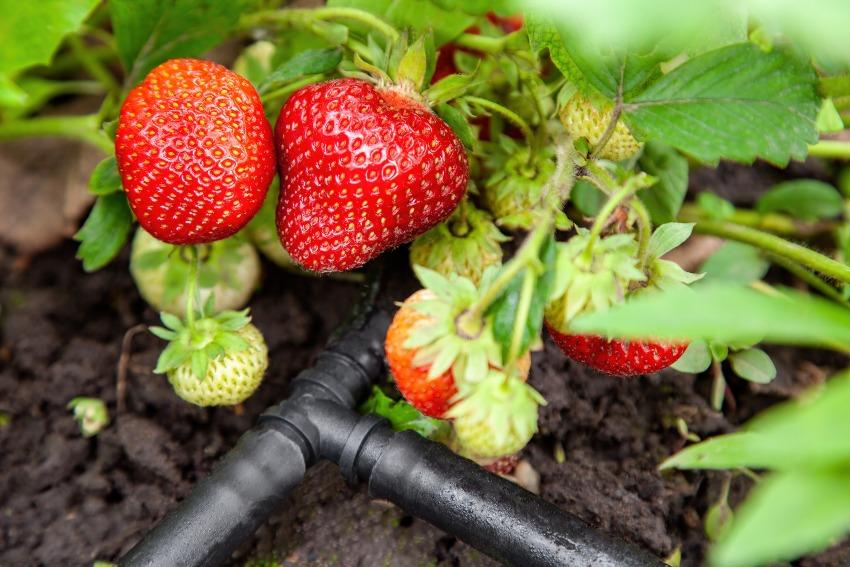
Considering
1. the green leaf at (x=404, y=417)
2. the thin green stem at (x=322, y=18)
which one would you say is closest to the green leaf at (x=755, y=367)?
the green leaf at (x=404, y=417)

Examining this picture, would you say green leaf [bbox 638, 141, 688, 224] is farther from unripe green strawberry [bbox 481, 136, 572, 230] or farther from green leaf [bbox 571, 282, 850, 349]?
green leaf [bbox 571, 282, 850, 349]

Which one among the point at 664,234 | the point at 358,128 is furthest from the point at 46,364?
the point at 664,234

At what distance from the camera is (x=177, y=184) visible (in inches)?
43.3

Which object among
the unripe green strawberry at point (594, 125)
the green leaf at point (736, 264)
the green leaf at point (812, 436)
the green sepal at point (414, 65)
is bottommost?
the green leaf at point (736, 264)

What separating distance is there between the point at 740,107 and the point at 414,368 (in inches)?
21.3

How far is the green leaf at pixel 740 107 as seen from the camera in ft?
3.42

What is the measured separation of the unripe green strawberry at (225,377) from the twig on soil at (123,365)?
0.95 feet

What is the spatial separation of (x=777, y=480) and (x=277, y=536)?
0.91 meters

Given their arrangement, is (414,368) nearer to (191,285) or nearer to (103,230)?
(191,285)

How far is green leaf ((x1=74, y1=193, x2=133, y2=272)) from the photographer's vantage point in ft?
4.20

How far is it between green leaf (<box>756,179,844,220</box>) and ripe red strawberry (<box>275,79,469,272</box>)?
0.91 m

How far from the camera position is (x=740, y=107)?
106cm

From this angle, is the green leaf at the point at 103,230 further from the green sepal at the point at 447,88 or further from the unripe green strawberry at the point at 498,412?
the unripe green strawberry at the point at 498,412

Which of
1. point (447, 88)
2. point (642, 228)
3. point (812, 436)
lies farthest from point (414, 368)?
Answer: point (812, 436)
